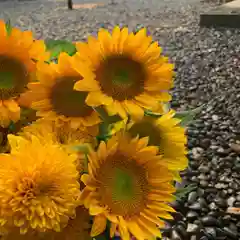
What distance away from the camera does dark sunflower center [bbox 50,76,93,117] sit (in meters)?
0.69

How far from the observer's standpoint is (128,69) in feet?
2.24

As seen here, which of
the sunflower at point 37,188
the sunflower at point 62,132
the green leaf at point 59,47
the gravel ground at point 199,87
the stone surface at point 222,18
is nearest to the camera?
the sunflower at point 37,188

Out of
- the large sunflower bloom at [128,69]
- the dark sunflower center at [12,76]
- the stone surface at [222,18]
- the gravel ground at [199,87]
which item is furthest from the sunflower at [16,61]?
the stone surface at [222,18]

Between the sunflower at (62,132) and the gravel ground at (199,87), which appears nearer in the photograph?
the sunflower at (62,132)

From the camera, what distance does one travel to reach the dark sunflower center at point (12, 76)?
2.38 ft

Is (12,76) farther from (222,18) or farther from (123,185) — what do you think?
(222,18)

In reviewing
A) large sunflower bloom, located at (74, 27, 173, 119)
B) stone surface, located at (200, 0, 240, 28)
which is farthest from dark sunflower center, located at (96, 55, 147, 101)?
stone surface, located at (200, 0, 240, 28)

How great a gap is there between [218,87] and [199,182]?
197 cm

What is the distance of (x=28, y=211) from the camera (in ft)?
1.91

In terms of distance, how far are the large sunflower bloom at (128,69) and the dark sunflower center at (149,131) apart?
4 cm

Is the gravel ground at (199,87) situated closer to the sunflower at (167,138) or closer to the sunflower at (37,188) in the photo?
the sunflower at (167,138)

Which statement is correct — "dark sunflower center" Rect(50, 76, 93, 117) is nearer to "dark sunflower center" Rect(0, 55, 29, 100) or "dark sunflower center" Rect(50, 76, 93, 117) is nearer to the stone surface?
"dark sunflower center" Rect(0, 55, 29, 100)

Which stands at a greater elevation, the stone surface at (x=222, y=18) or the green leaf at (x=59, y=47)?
the green leaf at (x=59, y=47)

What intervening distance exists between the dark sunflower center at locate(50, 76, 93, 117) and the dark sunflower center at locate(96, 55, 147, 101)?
0.05 metres
